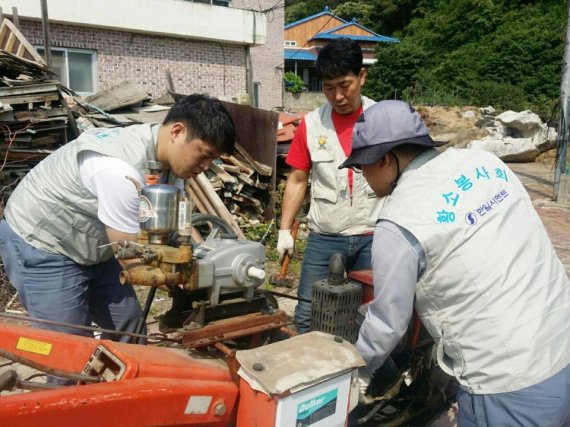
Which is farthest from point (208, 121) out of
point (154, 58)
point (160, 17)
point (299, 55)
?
point (299, 55)

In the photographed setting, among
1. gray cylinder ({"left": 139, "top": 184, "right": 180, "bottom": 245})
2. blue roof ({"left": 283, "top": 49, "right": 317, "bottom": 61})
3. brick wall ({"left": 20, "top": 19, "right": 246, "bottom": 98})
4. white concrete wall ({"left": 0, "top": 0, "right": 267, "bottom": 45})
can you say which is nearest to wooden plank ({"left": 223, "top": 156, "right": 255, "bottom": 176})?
gray cylinder ({"left": 139, "top": 184, "right": 180, "bottom": 245})

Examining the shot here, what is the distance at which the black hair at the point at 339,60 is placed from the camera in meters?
2.78

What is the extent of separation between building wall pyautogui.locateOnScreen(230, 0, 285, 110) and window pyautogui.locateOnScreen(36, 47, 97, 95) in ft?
17.9

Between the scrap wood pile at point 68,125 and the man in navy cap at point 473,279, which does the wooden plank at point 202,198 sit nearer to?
the scrap wood pile at point 68,125

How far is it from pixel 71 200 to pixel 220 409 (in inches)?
38.9

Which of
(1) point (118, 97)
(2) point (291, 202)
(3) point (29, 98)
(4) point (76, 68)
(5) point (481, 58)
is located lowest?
(2) point (291, 202)

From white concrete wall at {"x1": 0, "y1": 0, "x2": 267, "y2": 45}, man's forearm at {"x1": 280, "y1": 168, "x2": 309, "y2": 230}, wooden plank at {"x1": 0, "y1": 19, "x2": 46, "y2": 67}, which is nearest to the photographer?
man's forearm at {"x1": 280, "y1": 168, "x2": 309, "y2": 230}

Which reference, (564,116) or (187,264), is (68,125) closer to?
(187,264)

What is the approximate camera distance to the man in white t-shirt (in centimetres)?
192

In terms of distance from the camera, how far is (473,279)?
1550mm

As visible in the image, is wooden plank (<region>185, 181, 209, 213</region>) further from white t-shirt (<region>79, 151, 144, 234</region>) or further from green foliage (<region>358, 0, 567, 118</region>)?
green foliage (<region>358, 0, 567, 118</region>)

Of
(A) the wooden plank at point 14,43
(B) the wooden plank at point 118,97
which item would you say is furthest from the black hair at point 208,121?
(B) the wooden plank at point 118,97

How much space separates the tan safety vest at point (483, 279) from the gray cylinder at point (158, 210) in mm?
635

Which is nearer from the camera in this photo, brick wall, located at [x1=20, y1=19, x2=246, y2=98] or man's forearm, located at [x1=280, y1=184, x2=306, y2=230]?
man's forearm, located at [x1=280, y1=184, x2=306, y2=230]
